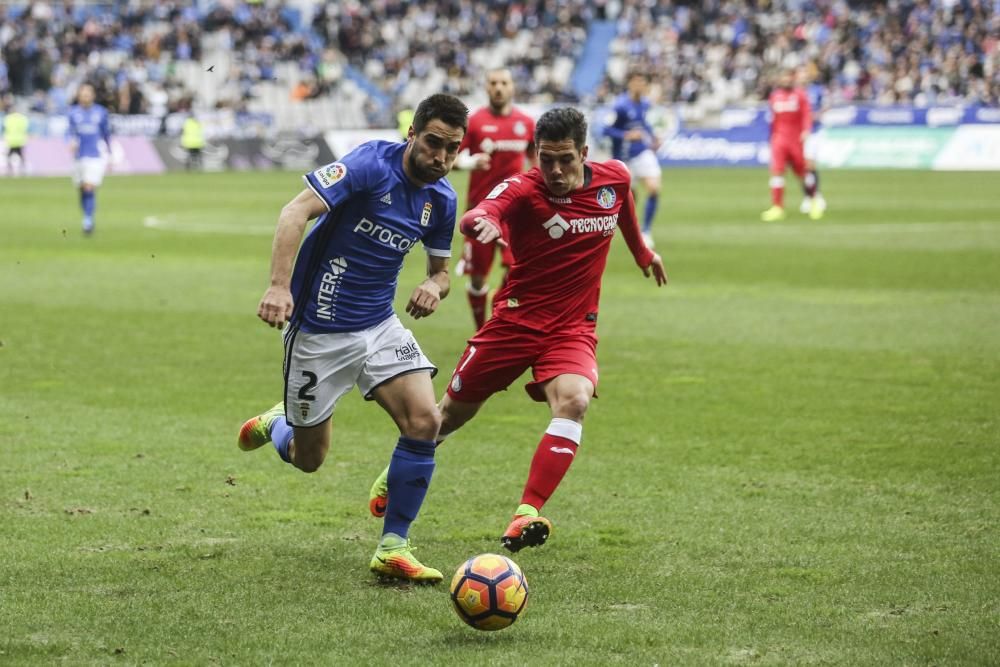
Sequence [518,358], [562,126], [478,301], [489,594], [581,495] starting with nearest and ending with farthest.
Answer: [489,594]
[562,126]
[518,358]
[581,495]
[478,301]

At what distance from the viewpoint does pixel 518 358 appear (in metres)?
6.94

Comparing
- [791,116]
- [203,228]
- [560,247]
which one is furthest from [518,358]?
[791,116]

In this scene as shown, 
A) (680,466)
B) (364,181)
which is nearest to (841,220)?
(680,466)

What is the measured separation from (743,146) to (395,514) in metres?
39.3

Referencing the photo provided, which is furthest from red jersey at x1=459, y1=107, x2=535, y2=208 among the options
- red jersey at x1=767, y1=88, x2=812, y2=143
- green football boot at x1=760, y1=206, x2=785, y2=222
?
red jersey at x1=767, y1=88, x2=812, y2=143

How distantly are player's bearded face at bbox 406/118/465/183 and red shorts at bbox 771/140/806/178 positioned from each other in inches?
848

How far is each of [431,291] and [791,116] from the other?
72.6ft

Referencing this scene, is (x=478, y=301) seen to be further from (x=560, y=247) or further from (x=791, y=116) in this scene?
(x=791, y=116)

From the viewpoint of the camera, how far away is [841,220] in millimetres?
25641

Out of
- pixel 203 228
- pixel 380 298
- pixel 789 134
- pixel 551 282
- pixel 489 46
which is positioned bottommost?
pixel 489 46

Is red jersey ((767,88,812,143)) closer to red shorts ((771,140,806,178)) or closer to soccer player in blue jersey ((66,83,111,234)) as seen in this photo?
red shorts ((771,140,806,178))

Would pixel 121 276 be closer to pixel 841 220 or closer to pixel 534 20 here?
pixel 841 220

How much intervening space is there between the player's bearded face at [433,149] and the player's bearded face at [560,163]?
65 cm

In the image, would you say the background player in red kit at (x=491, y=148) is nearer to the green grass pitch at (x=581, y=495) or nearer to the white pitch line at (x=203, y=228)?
the green grass pitch at (x=581, y=495)
